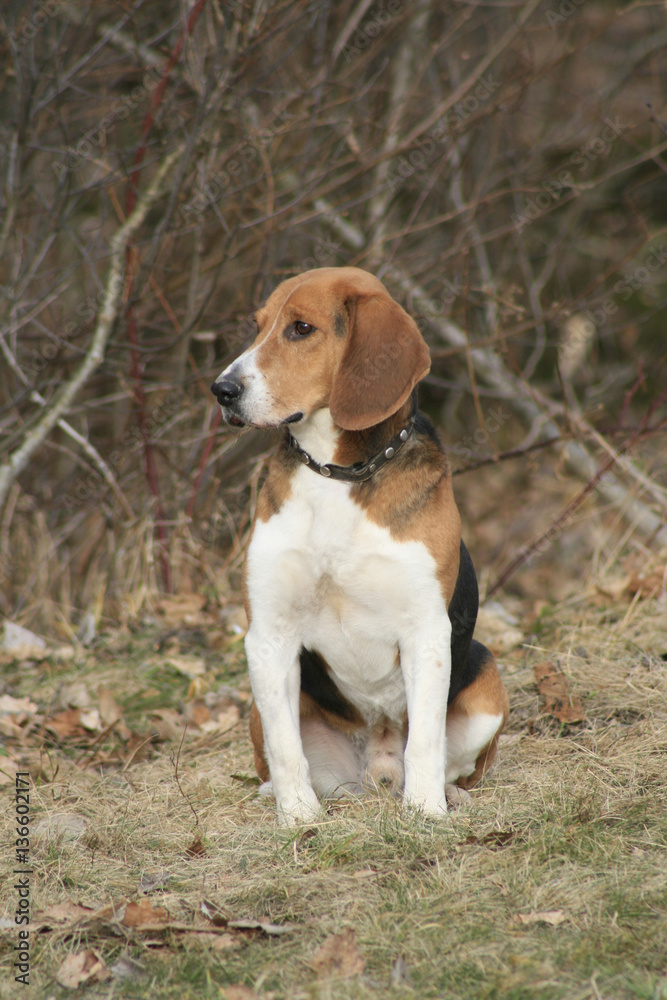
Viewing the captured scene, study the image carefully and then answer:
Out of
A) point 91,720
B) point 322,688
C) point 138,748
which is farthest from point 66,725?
point 322,688

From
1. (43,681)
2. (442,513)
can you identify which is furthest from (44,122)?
(442,513)

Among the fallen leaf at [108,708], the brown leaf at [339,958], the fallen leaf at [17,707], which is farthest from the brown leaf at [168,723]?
the brown leaf at [339,958]

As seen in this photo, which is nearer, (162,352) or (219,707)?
(219,707)

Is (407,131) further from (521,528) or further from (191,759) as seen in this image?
(191,759)

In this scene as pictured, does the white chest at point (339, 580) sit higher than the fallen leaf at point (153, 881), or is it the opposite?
the white chest at point (339, 580)

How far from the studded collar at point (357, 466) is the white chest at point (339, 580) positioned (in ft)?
0.10

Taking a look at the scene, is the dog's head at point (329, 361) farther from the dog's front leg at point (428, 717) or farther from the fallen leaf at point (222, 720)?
the fallen leaf at point (222, 720)

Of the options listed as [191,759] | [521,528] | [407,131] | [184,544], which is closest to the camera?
[191,759]

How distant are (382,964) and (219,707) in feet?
8.52

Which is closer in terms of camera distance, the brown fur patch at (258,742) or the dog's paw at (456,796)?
the dog's paw at (456,796)

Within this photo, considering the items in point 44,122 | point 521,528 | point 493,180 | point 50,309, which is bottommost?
point 521,528

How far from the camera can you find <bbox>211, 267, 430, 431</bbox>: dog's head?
3.31 metres

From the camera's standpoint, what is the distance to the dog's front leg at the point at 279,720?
344cm

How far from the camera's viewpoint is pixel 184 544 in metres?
6.50
